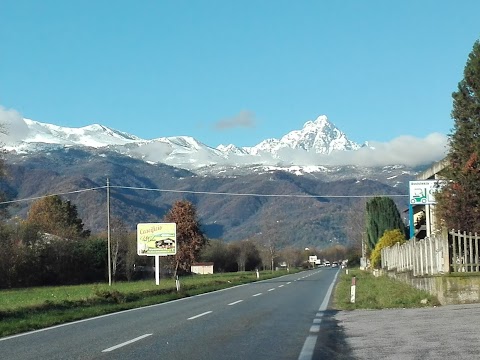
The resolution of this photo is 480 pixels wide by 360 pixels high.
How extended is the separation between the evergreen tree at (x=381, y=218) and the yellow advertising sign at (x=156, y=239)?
23895 millimetres

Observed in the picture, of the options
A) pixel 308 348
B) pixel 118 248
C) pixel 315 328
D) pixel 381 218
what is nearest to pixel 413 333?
pixel 308 348

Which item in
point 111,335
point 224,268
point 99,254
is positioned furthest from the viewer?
point 224,268

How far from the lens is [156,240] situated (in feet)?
182

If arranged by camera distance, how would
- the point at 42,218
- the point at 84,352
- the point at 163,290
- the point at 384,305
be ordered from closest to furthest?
the point at 84,352 < the point at 384,305 < the point at 163,290 < the point at 42,218

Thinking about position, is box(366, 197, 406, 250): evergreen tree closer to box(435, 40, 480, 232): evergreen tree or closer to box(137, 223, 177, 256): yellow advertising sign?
box(137, 223, 177, 256): yellow advertising sign

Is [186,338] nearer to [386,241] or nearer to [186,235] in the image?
[386,241]

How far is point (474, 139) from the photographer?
101 feet

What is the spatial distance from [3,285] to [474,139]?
1860 inches

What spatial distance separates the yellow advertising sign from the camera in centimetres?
5519

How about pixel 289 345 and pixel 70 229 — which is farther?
pixel 70 229

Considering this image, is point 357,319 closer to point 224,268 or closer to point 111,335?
point 111,335

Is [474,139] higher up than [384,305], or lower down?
higher up

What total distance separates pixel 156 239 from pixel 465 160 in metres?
29.4

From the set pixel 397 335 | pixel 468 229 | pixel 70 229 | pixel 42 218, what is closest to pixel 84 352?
pixel 397 335
